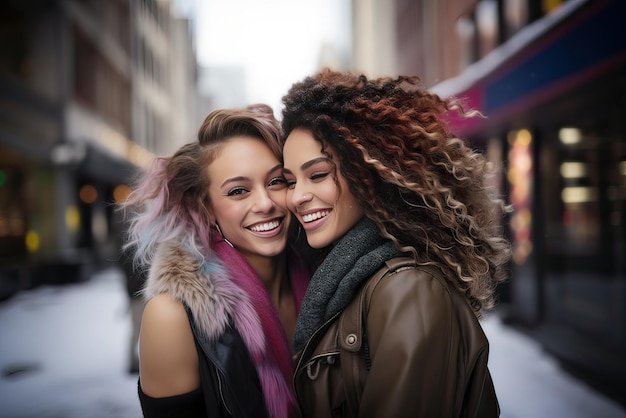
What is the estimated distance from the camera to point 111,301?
9820 millimetres

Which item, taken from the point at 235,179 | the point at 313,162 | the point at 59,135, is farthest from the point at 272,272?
the point at 59,135

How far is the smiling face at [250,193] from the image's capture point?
2.13 metres

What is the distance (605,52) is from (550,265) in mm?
4638

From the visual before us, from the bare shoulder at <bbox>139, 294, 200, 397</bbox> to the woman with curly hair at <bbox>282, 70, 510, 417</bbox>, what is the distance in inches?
16.6

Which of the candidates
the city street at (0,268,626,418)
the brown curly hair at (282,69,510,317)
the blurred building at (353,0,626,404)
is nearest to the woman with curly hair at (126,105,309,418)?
the brown curly hair at (282,69,510,317)

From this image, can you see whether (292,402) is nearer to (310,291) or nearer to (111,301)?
(310,291)

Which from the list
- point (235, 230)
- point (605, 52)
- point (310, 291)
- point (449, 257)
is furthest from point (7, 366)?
point (605, 52)

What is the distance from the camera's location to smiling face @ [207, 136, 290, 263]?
2.13 m

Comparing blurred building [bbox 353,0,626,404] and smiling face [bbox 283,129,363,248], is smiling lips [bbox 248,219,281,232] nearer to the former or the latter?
smiling face [bbox 283,129,363,248]

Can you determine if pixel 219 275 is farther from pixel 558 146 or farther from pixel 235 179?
pixel 558 146

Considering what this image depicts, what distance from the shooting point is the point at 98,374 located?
5449mm

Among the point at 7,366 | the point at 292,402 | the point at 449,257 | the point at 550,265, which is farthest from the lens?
the point at 550,265

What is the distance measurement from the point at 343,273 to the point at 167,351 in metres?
0.73

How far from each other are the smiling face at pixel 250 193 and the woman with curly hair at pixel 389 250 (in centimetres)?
22
